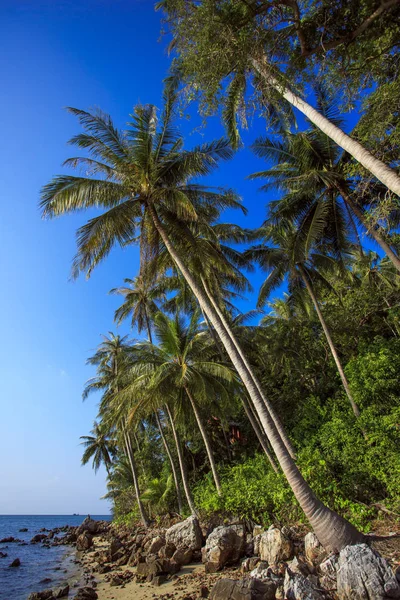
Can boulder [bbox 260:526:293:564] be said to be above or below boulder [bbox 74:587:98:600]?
below

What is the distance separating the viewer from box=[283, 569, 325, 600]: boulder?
192 inches

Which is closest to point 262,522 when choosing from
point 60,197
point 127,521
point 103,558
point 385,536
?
point 385,536

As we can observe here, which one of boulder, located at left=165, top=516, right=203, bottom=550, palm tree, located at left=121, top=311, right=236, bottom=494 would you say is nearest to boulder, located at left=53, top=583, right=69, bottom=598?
boulder, located at left=165, top=516, right=203, bottom=550

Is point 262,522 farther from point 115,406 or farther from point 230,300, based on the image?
point 230,300

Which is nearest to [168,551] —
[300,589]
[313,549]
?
[313,549]

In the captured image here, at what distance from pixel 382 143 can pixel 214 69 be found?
380 centimetres

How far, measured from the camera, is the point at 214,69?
689 centimetres

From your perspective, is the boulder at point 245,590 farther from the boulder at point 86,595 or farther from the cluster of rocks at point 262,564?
the boulder at point 86,595

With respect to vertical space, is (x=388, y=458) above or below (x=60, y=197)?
below

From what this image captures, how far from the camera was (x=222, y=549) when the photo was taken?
8266 millimetres

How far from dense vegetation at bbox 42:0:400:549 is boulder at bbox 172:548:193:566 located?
2.41 m

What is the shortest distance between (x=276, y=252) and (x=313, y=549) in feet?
40.6

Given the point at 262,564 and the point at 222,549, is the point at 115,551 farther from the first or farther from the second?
the point at 262,564

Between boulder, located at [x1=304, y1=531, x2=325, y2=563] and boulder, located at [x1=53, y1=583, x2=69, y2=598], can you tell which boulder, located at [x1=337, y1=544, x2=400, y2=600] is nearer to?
boulder, located at [x1=304, y1=531, x2=325, y2=563]
